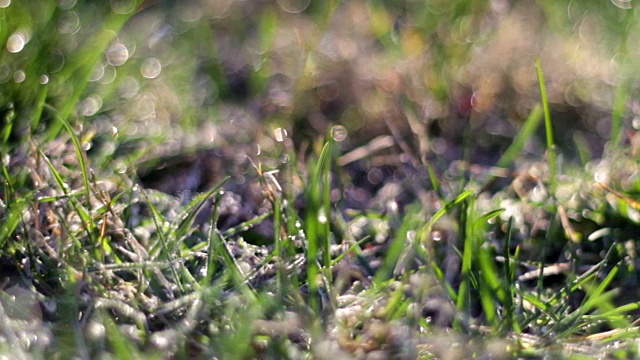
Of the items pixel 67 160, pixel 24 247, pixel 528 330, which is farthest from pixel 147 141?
pixel 528 330

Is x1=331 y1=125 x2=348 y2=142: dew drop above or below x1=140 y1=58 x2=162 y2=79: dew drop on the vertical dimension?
below

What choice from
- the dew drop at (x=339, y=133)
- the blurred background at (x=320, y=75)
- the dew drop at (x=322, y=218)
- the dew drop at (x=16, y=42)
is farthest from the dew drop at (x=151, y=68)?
the dew drop at (x=322, y=218)

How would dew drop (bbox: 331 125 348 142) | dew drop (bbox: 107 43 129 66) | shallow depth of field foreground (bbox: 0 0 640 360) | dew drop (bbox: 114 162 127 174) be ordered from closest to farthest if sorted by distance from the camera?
shallow depth of field foreground (bbox: 0 0 640 360), dew drop (bbox: 114 162 127 174), dew drop (bbox: 331 125 348 142), dew drop (bbox: 107 43 129 66)

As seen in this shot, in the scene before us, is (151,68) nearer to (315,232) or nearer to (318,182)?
(318,182)

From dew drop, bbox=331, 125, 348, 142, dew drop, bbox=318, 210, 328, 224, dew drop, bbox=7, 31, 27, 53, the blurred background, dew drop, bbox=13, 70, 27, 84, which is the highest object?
dew drop, bbox=7, 31, 27, 53

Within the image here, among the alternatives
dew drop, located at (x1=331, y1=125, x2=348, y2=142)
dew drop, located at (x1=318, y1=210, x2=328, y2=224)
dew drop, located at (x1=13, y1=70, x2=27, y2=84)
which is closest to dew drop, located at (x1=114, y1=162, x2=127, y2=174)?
dew drop, located at (x1=13, y1=70, x2=27, y2=84)

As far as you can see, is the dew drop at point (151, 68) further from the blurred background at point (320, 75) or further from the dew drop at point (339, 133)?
the dew drop at point (339, 133)

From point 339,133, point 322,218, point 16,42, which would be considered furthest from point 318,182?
point 16,42

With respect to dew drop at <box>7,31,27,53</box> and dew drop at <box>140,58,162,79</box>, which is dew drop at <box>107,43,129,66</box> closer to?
dew drop at <box>140,58,162,79</box>
